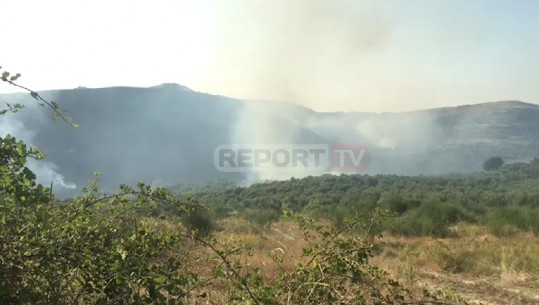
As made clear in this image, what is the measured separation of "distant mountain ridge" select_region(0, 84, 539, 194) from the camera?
190ft

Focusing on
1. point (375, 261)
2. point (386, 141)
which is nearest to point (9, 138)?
point (375, 261)

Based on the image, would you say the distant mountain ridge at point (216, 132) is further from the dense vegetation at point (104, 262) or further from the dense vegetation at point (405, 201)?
the dense vegetation at point (104, 262)

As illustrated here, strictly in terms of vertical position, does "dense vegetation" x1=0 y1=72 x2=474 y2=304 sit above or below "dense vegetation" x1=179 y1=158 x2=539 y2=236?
above

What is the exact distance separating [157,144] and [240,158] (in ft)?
45.1

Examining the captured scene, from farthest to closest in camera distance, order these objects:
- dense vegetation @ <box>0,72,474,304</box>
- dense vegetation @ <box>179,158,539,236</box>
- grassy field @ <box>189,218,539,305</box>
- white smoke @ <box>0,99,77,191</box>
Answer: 1. white smoke @ <box>0,99,77,191</box>
2. dense vegetation @ <box>179,158,539,236</box>
3. grassy field @ <box>189,218,539,305</box>
4. dense vegetation @ <box>0,72,474,304</box>

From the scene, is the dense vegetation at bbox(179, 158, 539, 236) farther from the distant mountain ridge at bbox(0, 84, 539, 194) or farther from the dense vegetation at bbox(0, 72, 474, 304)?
the distant mountain ridge at bbox(0, 84, 539, 194)

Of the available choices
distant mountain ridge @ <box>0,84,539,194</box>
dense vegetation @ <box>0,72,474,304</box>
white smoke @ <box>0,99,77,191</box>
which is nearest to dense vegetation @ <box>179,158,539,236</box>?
dense vegetation @ <box>0,72,474,304</box>

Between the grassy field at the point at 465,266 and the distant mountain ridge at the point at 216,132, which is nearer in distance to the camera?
the grassy field at the point at 465,266

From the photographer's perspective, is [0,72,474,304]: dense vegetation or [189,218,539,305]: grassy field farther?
[189,218,539,305]: grassy field

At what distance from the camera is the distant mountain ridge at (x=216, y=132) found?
57.8 m

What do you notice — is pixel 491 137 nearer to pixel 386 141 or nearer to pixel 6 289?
pixel 386 141

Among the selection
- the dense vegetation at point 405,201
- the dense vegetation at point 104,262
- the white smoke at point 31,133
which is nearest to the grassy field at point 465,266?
the dense vegetation at point 405,201

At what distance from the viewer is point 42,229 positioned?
203 cm

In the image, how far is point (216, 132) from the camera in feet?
248
